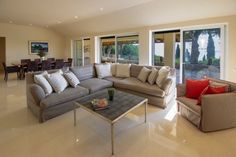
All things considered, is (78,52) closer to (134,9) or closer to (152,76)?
(134,9)

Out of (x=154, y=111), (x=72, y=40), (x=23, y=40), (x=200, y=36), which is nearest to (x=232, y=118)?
(x=154, y=111)

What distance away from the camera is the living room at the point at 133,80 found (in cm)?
245

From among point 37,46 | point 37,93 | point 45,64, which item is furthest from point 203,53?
point 37,46

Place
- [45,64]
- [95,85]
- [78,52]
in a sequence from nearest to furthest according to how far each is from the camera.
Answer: [95,85] < [45,64] < [78,52]

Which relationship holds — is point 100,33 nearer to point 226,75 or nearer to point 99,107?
point 226,75

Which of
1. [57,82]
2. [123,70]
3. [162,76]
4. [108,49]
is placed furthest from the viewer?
[108,49]

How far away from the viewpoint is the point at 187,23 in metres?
5.32

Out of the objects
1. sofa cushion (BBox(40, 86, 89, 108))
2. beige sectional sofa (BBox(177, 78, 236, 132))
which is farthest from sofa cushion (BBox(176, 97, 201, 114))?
sofa cushion (BBox(40, 86, 89, 108))

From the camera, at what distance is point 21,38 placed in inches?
366

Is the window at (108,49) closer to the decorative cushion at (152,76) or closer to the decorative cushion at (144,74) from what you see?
the decorative cushion at (144,74)

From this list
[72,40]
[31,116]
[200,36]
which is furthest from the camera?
[72,40]

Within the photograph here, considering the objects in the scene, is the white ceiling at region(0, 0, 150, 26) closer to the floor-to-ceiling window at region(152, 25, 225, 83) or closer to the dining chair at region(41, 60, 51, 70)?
the floor-to-ceiling window at region(152, 25, 225, 83)

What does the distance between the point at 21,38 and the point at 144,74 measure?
8.15 meters

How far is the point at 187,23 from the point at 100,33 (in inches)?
178
